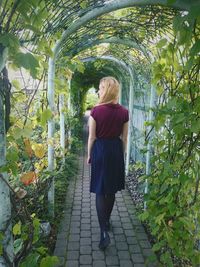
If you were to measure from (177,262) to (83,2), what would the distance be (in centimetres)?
259

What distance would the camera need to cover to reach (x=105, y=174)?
338 cm

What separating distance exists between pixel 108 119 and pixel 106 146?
30cm

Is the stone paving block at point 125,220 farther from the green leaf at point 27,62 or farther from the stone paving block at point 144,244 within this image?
the green leaf at point 27,62

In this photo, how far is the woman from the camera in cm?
333

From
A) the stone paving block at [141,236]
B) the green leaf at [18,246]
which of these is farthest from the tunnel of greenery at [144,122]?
the stone paving block at [141,236]

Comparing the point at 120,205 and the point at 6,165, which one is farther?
the point at 120,205

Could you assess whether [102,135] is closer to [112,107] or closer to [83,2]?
[112,107]

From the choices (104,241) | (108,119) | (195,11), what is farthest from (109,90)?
(195,11)

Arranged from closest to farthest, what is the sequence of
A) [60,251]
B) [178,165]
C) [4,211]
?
[4,211], [178,165], [60,251]

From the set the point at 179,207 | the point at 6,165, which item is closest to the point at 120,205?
the point at 179,207

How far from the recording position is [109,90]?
3.30 m

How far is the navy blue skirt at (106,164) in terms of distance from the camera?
3.38m

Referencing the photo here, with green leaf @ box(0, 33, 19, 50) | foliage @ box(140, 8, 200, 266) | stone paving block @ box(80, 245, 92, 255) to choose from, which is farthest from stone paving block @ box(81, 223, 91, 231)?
green leaf @ box(0, 33, 19, 50)

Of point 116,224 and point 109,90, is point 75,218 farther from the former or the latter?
point 109,90
